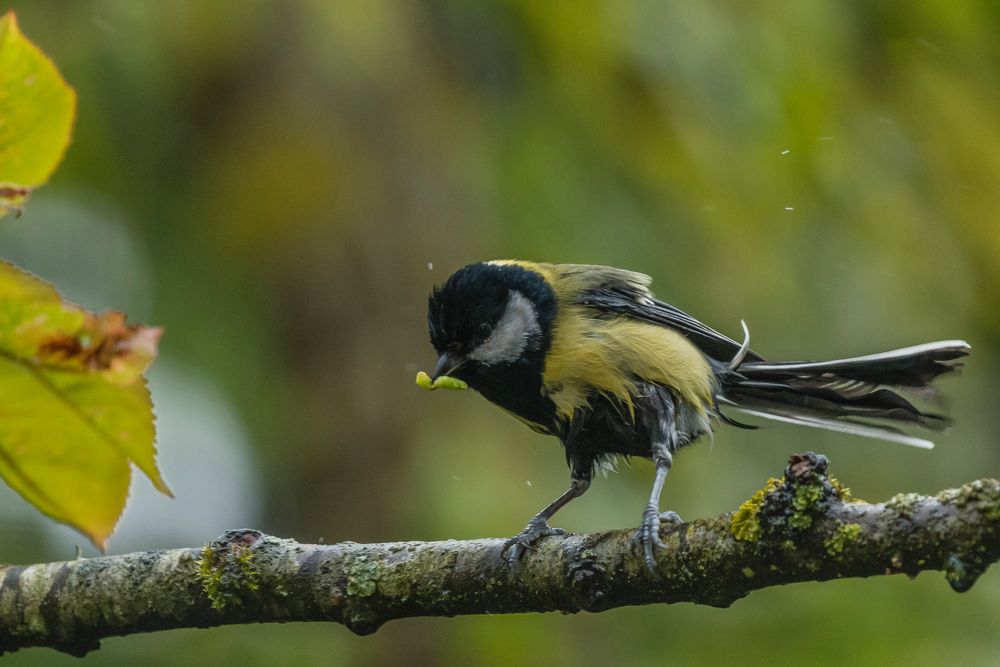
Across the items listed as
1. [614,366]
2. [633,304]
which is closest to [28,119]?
[614,366]

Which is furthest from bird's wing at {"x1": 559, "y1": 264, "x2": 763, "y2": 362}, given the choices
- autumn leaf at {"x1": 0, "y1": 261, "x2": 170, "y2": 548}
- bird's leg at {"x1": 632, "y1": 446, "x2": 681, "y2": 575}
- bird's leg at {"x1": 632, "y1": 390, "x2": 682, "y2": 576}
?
autumn leaf at {"x1": 0, "y1": 261, "x2": 170, "y2": 548}

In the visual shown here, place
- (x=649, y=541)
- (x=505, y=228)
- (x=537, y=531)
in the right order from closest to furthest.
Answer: (x=649, y=541) < (x=537, y=531) < (x=505, y=228)

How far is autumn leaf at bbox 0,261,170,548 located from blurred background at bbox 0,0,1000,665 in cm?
372

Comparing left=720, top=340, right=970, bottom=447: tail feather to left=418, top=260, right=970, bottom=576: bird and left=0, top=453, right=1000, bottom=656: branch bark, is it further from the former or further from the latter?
left=0, top=453, right=1000, bottom=656: branch bark

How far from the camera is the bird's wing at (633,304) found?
3.54 metres

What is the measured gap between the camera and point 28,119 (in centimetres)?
106

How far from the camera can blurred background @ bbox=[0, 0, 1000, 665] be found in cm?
464

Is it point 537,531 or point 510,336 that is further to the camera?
point 510,336

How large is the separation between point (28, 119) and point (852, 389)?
269 centimetres

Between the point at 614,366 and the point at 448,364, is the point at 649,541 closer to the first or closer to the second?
the point at 614,366

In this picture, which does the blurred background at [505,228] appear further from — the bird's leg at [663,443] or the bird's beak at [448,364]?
the bird's leg at [663,443]

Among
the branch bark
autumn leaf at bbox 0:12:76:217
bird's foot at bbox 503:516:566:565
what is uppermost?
autumn leaf at bbox 0:12:76:217

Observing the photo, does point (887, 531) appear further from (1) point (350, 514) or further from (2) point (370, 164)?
(2) point (370, 164)

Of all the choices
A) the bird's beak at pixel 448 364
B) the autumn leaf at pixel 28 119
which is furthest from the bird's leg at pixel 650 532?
the autumn leaf at pixel 28 119
